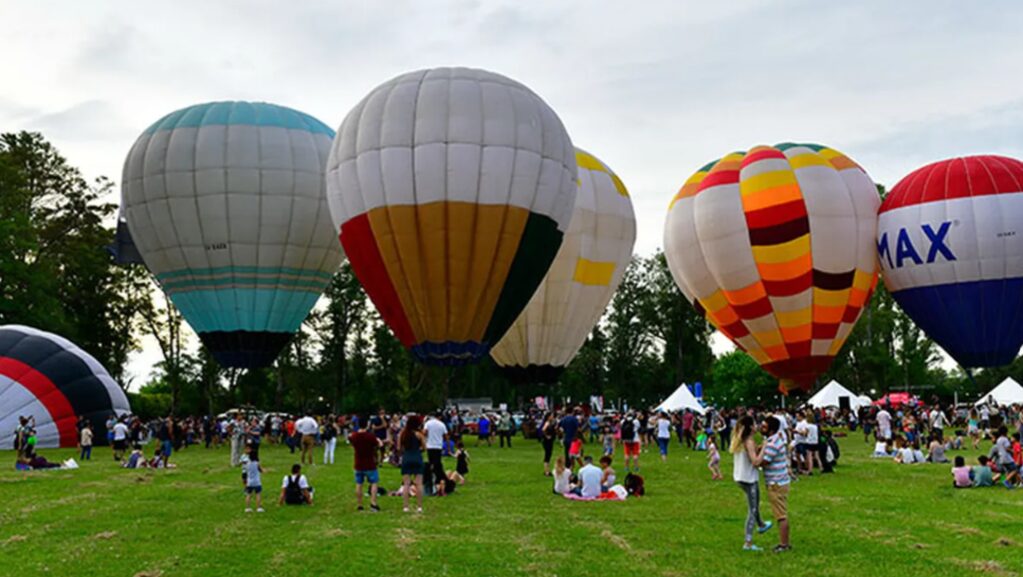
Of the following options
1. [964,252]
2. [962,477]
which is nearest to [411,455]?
[962,477]

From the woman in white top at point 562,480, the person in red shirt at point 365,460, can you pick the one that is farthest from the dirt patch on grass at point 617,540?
the woman in white top at point 562,480

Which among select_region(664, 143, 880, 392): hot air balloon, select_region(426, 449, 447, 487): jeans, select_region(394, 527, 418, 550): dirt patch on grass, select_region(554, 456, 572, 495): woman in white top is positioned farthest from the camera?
select_region(664, 143, 880, 392): hot air balloon

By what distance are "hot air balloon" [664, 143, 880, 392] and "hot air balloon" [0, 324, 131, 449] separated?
67.6ft

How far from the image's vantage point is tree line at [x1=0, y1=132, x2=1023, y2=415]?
4659 cm

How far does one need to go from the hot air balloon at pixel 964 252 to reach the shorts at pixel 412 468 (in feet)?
74.5

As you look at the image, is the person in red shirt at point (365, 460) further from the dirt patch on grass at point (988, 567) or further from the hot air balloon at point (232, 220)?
the hot air balloon at point (232, 220)

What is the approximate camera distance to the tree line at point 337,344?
1834 inches

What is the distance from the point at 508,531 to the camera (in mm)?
11750

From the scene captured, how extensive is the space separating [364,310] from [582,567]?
55.2 meters

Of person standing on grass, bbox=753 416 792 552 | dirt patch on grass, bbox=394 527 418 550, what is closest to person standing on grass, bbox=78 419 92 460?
dirt patch on grass, bbox=394 527 418 550

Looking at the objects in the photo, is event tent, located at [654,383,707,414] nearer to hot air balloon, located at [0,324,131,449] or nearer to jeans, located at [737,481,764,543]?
hot air balloon, located at [0,324,131,449]

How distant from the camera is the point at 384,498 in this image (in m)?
15.5

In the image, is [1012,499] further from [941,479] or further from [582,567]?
[582,567]

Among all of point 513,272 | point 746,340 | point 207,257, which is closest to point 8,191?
point 207,257
